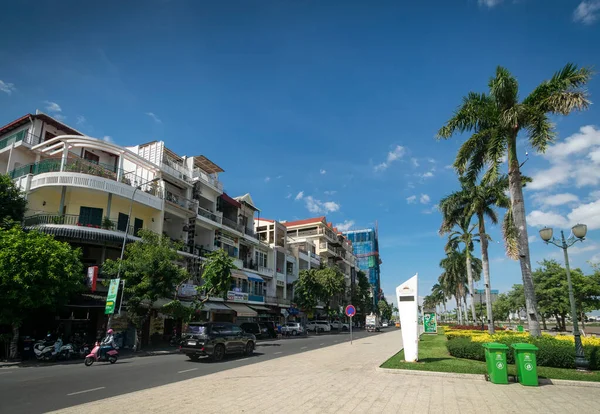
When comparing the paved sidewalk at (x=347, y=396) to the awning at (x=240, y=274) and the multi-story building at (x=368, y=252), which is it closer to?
the awning at (x=240, y=274)

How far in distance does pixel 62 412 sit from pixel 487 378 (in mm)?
10719

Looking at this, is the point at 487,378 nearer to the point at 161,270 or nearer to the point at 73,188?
the point at 161,270

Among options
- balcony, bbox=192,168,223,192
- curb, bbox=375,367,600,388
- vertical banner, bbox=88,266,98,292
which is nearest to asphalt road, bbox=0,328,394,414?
curb, bbox=375,367,600,388

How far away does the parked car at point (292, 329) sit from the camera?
44141 mm

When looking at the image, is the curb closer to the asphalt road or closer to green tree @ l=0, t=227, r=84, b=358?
the asphalt road

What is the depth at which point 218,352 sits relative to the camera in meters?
17.3

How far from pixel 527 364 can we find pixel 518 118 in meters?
11.2

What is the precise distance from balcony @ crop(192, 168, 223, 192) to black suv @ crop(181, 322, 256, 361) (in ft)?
65.3

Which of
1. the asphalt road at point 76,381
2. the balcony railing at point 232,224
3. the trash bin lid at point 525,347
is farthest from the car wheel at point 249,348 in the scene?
the balcony railing at point 232,224

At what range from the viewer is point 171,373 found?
13305mm

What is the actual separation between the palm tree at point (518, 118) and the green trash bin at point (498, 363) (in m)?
5.91

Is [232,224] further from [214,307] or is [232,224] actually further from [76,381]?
[76,381]

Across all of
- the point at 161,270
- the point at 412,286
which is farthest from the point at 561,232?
the point at 161,270

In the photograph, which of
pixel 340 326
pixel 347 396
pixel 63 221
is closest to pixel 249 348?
pixel 347 396
